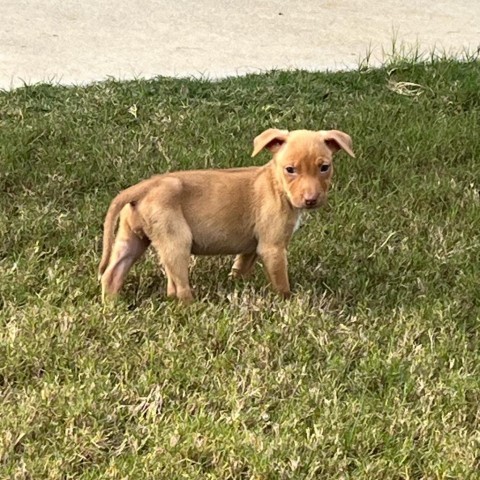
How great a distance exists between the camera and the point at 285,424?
343 cm

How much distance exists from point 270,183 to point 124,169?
1430mm

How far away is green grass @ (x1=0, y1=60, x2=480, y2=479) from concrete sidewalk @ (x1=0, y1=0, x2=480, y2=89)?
0.57 metres

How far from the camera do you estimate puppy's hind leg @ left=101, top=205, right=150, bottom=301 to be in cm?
416

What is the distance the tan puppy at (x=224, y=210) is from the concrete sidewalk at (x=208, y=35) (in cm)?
271

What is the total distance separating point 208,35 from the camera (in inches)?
302

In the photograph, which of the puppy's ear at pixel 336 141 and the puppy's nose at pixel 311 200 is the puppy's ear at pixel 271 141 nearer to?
the puppy's ear at pixel 336 141

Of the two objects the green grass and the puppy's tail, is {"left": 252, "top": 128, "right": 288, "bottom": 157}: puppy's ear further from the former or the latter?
the green grass

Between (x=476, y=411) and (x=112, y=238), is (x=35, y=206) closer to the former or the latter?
(x=112, y=238)

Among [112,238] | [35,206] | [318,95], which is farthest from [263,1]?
[112,238]

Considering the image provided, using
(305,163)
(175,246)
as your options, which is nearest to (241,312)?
(175,246)

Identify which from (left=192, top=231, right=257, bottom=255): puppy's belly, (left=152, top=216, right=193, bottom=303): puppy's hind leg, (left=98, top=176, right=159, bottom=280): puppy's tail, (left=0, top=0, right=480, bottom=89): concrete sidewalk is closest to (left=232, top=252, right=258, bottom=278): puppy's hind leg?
(left=192, top=231, right=257, bottom=255): puppy's belly

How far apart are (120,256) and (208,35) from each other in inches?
153

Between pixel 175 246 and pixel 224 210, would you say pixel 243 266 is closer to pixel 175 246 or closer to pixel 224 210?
pixel 224 210

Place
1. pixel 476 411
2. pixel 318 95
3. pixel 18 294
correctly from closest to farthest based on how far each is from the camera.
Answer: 1. pixel 476 411
2. pixel 18 294
3. pixel 318 95
